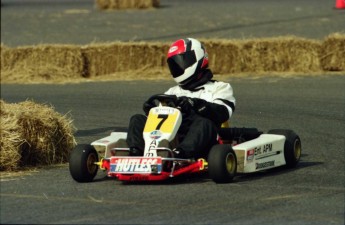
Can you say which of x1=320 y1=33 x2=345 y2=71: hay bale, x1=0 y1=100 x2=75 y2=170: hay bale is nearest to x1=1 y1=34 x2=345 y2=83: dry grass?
x1=320 y1=33 x2=345 y2=71: hay bale

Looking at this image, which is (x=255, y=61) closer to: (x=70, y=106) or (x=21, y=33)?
(x=70, y=106)

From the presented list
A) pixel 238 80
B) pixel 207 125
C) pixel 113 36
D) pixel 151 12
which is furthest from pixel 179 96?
pixel 151 12

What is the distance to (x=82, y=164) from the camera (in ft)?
28.1

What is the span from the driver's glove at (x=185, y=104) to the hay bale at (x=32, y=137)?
1394mm

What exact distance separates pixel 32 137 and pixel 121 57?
7.29 meters

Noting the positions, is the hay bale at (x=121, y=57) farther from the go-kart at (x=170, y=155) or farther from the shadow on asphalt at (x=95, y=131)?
the go-kart at (x=170, y=155)

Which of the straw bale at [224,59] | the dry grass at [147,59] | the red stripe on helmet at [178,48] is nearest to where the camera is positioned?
the red stripe on helmet at [178,48]

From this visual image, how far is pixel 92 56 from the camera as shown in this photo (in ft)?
54.8

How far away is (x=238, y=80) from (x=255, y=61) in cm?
76

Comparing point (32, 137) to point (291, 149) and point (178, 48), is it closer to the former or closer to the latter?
point (178, 48)

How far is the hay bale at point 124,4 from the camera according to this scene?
28.0 m

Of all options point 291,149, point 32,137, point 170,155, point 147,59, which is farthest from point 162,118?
point 147,59

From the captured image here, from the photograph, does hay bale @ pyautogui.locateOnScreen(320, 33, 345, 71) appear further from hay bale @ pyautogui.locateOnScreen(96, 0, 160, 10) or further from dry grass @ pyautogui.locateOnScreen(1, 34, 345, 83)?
hay bale @ pyautogui.locateOnScreen(96, 0, 160, 10)

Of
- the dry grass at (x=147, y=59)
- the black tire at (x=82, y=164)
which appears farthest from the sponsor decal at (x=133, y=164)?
the dry grass at (x=147, y=59)
